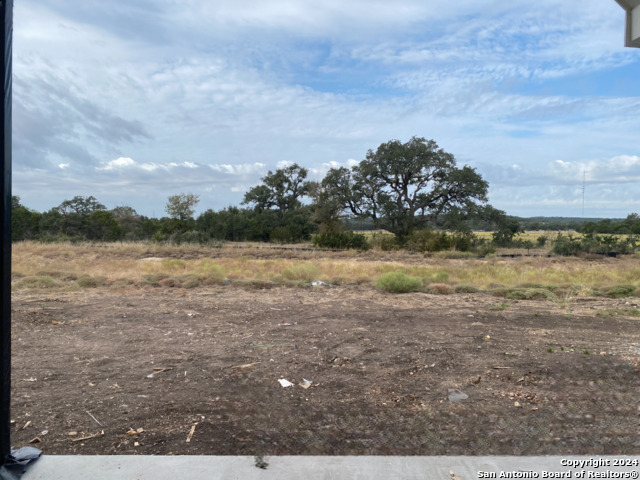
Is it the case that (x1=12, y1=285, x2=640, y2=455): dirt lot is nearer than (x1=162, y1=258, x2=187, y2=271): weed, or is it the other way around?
(x1=12, y1=285, x2=640, y2=455): dirt lot

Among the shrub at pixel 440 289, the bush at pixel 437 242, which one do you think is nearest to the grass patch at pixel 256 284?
the shrub at pixel 440 289

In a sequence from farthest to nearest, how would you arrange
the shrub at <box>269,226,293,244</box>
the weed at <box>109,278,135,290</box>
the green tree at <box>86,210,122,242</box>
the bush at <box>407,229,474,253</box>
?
the shrub at <box>269,226,293,244</box> → the green tree at <box>86,210,122,242</box> → the bush at <box>407,229,474,253</box> → the weed at <box>109,278,135,290</box>

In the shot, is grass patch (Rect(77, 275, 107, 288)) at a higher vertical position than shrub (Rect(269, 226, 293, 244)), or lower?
lower

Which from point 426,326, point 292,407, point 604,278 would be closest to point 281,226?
point 604,278

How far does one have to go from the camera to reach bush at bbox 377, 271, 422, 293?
44.7 feet

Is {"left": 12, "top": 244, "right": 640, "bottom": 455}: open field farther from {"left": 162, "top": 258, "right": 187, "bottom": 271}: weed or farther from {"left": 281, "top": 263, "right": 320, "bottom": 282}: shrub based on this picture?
{"left": 162, "top": 258, "right": 187, "bottom": 271}: weed

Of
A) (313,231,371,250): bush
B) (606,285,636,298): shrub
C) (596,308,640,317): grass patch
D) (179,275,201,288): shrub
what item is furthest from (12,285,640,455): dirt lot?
(313,231,371,250): bush

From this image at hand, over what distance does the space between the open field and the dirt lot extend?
0.8 inches

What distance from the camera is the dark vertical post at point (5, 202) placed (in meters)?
2.96

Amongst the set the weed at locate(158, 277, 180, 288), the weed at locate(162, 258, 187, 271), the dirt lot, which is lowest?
the dirt lot

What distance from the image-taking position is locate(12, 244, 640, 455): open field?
3967mm

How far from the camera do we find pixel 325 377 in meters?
5.53

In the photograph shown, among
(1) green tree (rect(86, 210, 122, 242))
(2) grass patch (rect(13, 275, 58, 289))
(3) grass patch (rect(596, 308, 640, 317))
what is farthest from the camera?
(1) green tree (rect(86, 210, 122, 242))

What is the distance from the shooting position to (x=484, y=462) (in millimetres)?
3396
